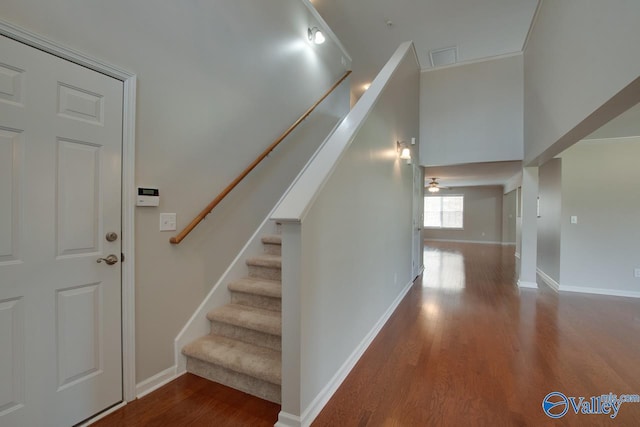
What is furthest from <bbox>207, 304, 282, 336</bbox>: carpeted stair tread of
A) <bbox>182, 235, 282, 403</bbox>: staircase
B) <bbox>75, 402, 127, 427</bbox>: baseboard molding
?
<bbox>75, 402, 127, 427</bbox>: baseboard molding

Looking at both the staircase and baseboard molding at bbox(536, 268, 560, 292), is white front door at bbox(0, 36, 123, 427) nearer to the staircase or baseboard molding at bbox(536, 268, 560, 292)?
the staircase

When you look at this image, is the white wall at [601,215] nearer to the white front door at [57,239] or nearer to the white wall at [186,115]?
the white wall at [186,115]

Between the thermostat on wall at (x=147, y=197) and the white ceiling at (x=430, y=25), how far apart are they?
11.5ft

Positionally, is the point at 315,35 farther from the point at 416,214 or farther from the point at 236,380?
the point at 236,380

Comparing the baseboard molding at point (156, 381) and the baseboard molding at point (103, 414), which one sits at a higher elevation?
the baseboard molding at point (156, 381)

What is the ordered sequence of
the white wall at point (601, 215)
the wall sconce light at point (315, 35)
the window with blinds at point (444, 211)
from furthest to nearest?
the window with blinds at point (444, 211) < the white wall at point (601, 215) < the wall sconce light at point (315, 35)

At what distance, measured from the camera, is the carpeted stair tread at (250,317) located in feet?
6.48

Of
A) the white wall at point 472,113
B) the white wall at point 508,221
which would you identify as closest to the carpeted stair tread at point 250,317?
the white wall at point 472,113

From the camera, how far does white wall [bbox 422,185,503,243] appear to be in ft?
36.6

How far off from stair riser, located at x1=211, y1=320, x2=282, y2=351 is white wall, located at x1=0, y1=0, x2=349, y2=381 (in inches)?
10.3

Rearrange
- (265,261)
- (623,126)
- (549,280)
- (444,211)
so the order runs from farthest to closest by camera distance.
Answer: (444,211) < (549,280) < (623,126) < (265,261)

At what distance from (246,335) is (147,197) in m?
1.19

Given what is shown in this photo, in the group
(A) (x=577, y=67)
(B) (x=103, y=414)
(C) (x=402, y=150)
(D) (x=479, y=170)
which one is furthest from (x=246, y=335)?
(D) (x=479, y=170)

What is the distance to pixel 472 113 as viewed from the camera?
4.83m
